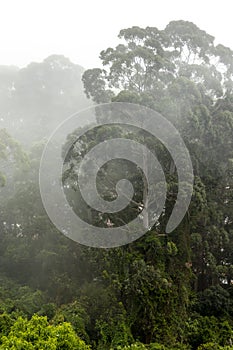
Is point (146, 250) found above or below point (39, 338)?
above

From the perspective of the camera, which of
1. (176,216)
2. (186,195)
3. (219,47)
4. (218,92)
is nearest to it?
(186,195)

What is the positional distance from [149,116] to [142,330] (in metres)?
5.77

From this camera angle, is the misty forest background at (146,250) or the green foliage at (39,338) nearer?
the green foliage at (39,338)

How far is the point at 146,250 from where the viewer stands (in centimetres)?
1009

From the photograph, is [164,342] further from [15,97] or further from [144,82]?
[15,97]

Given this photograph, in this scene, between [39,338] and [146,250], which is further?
[146,250]

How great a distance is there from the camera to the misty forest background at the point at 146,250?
920cm

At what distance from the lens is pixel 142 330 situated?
30.7 feet

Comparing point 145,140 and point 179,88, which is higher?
point 179,88

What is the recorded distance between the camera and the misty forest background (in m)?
9.20

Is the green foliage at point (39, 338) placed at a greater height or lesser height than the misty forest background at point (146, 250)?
lesser

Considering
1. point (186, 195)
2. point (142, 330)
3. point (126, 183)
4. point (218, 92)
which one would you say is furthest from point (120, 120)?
point (142, 330)

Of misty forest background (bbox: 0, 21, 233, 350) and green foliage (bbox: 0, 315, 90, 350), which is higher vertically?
misty forest background (bbox: 0, 21, 233, 350)

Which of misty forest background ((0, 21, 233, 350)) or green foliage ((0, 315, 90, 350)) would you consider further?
misty forest background ((0, 21, 233, 350))
